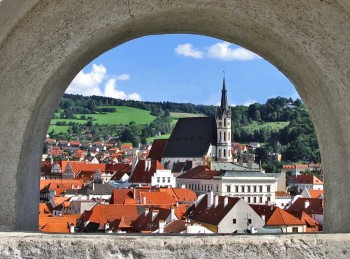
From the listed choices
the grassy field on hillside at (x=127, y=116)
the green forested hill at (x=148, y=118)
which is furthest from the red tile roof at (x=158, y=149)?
the grassy field on hillside at (x=127, y=116)

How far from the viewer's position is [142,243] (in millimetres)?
2820

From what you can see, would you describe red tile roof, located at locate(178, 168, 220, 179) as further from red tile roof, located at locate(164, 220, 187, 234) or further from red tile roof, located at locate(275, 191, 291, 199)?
red tile roof, located at locate(164, 220, 187, 234)

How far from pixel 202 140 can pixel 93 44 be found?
368ft

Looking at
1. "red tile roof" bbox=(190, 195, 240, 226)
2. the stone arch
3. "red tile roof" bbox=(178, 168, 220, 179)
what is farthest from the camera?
"red tile roof" bbox=(178, 168, 220, 179)

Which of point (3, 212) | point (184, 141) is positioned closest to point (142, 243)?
point (3, 212)

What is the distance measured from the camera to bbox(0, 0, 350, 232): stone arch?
9.64 feet

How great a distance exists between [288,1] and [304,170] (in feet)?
431

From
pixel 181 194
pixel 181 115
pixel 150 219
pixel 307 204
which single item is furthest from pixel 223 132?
pixel 181 115

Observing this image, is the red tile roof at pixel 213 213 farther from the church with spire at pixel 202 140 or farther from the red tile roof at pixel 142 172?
the church with spire at pixel 202 140

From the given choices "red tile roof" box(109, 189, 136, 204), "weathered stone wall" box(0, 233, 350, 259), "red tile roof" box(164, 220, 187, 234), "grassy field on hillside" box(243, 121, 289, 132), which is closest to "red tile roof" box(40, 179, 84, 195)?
"red tile roof" box(109, 189, 136, 204)

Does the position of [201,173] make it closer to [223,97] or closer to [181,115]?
[223,97]

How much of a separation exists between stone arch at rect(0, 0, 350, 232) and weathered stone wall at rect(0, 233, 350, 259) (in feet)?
0.74

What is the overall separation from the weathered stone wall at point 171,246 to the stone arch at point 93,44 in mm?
226

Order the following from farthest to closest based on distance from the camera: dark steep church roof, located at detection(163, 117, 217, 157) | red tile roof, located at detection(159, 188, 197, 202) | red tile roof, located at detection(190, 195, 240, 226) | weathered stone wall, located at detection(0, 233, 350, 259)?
1. dark steep church roof, located at detection(163, 117, 217, 157)
2. red tile roof, located at detection(159, 188, 197, 202)
3. red tile roof, located at detection(190, 195, 240, 226)
4. weathered stone wall, located at detection(0, 233, 350, 259)
